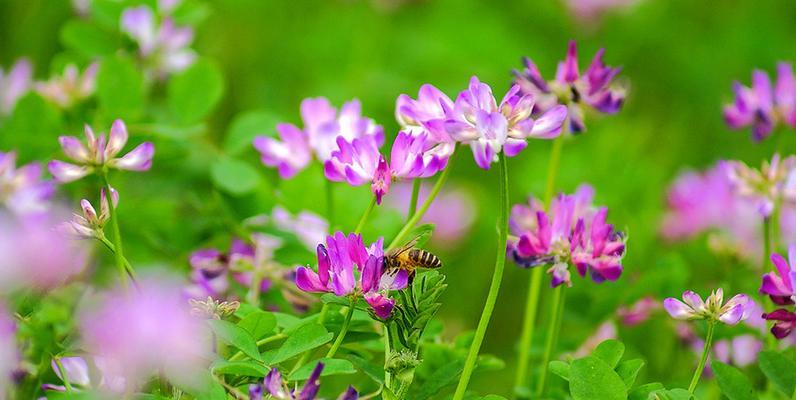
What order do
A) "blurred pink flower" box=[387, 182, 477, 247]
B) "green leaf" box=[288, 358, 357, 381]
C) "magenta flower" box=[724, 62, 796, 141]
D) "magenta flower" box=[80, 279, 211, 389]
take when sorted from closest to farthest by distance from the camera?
"magenta flower" box=[80, 279, 211, 389], "green leaf" box=[288, 358, 357, 381], "magenta flower" box=[724, 62, 796, 141], "blurred pink flower" box=[387, 182, 477, 247]

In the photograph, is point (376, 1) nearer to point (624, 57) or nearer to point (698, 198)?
point (624, 57)

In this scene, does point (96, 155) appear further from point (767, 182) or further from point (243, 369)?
point (767, 182)

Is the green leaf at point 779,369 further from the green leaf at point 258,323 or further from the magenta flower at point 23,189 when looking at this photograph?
the magenta flower at point 23,189

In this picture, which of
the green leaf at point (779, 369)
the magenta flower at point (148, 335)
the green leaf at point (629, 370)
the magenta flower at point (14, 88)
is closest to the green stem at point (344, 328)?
the magenta flower at point (148, 335)

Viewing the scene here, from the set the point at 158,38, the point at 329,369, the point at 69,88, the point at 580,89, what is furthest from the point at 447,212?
the point at 329,369

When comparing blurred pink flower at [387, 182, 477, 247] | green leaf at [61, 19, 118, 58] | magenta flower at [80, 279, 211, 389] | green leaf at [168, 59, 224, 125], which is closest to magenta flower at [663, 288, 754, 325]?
magenta flower at [80, 279, 211, 389]

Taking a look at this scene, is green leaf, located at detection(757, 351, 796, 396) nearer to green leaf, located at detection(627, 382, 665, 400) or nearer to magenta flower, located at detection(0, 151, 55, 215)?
green leaf, located at detection(627, 382, 665, 400)
